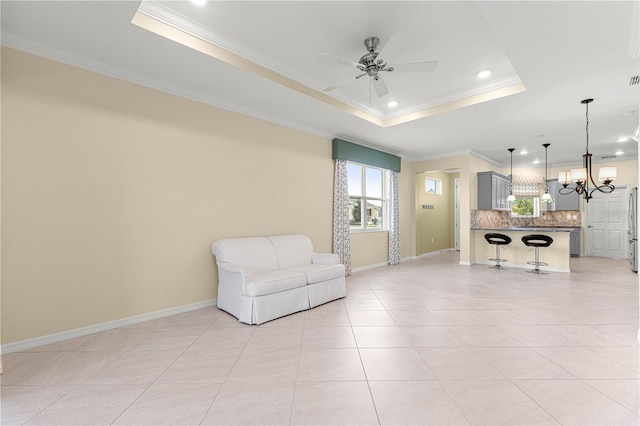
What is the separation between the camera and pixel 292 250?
444cm

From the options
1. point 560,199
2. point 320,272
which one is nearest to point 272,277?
point 320,272

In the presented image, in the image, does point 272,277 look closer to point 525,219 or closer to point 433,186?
point 433,186

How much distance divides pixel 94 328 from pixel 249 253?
5.84ft

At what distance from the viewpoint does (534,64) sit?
308 centimetres

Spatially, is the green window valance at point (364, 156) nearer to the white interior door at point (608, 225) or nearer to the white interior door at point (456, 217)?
the white interior door at point (456, 217)

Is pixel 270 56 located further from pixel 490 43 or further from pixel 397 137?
pixel 397 137

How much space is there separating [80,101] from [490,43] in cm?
427

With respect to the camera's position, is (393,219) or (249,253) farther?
(393,219)

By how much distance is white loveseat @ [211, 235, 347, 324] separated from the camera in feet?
10.9

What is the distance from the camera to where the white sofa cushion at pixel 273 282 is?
3.27 m

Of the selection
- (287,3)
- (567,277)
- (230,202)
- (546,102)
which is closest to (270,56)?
(287,3)

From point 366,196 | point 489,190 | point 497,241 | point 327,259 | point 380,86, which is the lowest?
point 327,259

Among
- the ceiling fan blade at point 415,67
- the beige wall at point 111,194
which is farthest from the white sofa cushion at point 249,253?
the ceiling fan blade at point 415,67

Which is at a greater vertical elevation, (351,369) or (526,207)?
(526,207)
